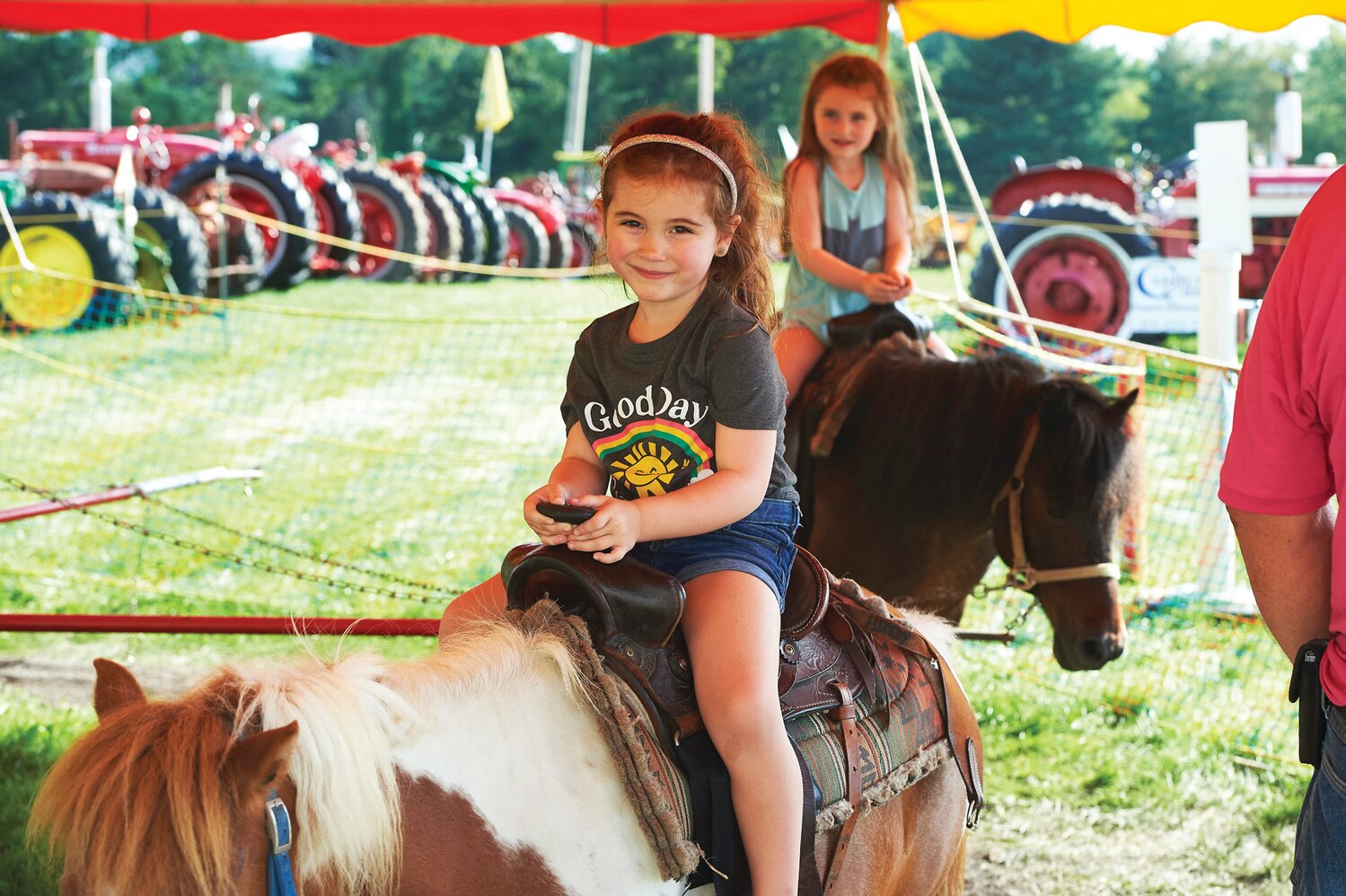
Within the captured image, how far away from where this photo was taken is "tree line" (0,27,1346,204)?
135ft

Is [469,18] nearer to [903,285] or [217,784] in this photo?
[903,285]

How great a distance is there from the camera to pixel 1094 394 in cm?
324

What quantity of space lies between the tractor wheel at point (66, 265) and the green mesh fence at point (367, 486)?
0.78 feet

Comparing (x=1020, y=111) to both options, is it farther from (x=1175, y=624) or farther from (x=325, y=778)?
(x=325, y=778)

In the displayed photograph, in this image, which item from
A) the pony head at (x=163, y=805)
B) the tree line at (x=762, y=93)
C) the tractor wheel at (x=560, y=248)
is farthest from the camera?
the tree line at (x=762, y=93)

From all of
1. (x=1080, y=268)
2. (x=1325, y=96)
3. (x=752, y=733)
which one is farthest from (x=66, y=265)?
(x=1325, y=96)

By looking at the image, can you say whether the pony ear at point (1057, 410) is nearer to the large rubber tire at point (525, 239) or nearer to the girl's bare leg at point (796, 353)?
the girl's bare leg at point (796, 353)

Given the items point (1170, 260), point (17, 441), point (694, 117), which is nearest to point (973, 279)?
point (1170, 260)

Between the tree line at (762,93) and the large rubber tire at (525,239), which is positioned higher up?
the tree line at (762,93)

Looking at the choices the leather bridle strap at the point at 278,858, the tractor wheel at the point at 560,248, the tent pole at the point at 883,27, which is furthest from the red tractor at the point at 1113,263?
the leather bridle strap at the point at 278,858

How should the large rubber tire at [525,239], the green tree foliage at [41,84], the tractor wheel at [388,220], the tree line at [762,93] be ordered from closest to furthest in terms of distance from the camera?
the tractor wheel at [388,220] → the large rubber tire at [525,239] → the green tree foliage at [41,84] → the tree line at [762,93]

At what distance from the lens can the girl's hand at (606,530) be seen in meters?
1.68

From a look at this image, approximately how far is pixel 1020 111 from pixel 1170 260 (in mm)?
32644

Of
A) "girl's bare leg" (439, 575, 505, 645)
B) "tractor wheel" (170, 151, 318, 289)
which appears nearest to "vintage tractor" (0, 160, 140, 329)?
"tractor wheel" (170, 151, 318, 289)
